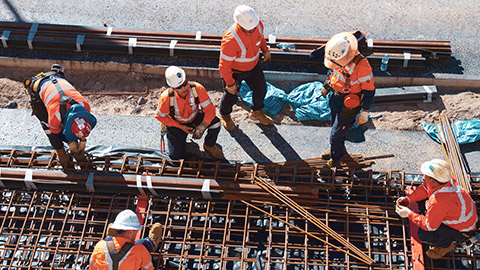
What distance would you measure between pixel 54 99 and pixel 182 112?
73.3 inches

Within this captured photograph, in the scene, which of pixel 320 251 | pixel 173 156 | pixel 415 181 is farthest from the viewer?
pixel 173 156

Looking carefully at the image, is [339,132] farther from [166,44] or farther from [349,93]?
[166,44]

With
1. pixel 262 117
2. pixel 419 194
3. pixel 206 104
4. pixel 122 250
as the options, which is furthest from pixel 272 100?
pixel 122 250

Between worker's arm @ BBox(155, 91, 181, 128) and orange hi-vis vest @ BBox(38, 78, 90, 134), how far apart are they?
1078 mm

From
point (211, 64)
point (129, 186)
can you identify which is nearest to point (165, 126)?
point (129, 186)

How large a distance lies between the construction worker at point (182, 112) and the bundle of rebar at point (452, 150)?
3.87m

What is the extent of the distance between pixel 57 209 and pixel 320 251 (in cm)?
386

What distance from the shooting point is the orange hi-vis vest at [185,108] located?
774 cm

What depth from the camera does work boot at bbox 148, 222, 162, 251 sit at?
7.05 metres

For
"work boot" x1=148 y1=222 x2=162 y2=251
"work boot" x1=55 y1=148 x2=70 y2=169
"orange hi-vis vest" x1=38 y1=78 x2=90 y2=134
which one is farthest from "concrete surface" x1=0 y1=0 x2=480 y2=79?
"work boot" x1=148 y1=222 x2=162 y2=251

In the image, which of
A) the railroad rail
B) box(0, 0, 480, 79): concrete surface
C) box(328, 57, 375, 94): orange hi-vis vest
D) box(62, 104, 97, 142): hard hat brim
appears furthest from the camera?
box(0, 0, 480, 79): concrete surface

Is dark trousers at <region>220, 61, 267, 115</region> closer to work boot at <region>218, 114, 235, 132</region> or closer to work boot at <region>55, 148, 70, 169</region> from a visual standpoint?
work boot at <region>218, 114, 235, 132</region>

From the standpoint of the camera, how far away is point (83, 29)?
1115 cm

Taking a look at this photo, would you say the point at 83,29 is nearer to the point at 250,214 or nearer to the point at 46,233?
the point at 46,233
